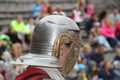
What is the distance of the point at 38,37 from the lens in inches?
144

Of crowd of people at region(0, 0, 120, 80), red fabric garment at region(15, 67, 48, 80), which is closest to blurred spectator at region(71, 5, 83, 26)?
crowd of people at region(0, 0, 120, 80)

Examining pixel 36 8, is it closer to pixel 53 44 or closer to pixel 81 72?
pixel 81 72

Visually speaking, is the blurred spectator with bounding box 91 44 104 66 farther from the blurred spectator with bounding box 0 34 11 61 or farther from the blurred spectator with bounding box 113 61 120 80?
the blurred spectator with bounding box 0 34 11 61

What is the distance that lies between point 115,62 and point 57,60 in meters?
10.9

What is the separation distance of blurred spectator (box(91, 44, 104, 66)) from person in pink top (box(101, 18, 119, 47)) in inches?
49.5

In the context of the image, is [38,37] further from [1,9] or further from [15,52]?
[1,9]

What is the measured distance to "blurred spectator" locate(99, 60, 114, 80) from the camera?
1326 cm

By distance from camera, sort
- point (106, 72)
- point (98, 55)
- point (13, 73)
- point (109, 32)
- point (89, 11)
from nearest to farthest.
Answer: point (13, 73), point (106, 72), point (98, 55), point (109, 32), point (89, 11)

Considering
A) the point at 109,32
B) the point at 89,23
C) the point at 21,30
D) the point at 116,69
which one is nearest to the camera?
the point at 116,69

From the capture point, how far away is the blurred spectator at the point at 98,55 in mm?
14234

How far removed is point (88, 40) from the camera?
16422 millimetres

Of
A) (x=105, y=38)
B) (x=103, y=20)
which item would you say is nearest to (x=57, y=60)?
(x=105, y=38)

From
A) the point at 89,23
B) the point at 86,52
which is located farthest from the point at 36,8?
the point at 86,52

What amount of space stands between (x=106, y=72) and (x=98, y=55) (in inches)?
45.2
